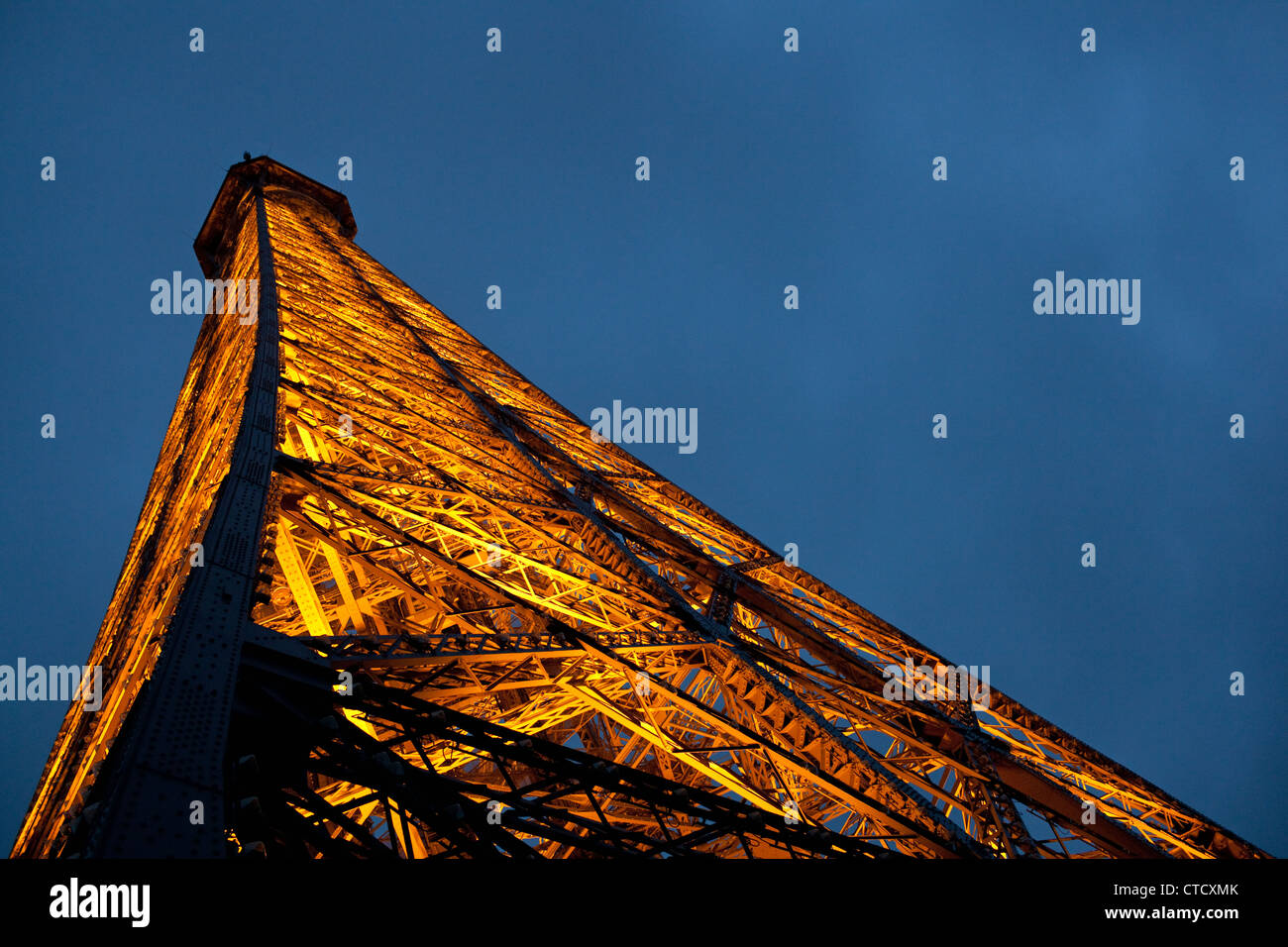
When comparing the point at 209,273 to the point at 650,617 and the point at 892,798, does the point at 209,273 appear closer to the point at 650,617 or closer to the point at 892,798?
the point at 650,617

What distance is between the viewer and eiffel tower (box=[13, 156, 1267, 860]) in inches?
172

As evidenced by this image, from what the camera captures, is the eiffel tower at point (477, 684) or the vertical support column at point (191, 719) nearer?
the vertical support column at point (191, 719)

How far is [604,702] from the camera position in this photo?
7.91 m

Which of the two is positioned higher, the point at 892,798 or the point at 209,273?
the point at 209,273

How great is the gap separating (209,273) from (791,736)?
151 ft

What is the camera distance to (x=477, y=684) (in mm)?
7520

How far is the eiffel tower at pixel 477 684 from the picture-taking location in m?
4.37

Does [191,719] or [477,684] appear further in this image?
[477,684]

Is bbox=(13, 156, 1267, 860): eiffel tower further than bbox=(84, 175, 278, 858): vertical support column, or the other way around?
bbox=(13, 156, 1267, 860): eiffel tower
